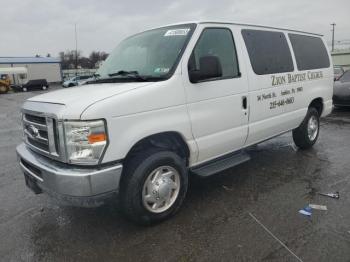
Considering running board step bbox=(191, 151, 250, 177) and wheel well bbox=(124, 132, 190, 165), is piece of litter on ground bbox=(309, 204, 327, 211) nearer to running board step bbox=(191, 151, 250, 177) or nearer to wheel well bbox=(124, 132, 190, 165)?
running board step bbox=(191, 151, 250, 177)

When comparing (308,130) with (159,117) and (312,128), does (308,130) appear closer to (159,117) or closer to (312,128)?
(312,128)

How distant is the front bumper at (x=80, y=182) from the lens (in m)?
2.95

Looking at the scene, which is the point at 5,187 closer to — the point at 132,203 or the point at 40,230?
the point at 40,230

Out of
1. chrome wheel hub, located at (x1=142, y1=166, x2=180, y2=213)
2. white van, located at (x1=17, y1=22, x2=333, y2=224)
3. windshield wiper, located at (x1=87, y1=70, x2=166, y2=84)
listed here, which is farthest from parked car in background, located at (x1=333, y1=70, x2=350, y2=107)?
windshield wiper, located at (x1=87, y1=70, x2=166, y2=84)

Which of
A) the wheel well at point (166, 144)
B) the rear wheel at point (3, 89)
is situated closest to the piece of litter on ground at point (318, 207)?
the wheel well at point (166, 144)

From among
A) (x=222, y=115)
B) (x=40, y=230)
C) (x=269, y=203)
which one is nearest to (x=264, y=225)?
(x=269, y=203)

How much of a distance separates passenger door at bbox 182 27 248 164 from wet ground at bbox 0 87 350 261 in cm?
69

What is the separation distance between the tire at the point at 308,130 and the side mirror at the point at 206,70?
3.12m

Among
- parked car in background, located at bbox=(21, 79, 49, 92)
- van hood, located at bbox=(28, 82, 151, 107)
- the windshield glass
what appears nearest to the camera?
van hood, located at bbox=(28, 82, 151, 107)

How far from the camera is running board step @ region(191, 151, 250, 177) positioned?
157 inches

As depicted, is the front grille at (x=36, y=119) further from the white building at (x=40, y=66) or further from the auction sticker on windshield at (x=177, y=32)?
the white building at (x=40, y=66)

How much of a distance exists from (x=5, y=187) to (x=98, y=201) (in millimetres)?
2634

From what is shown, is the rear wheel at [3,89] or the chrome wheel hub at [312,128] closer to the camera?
the chrome wheel hub at [312,128]

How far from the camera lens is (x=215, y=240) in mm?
3281
